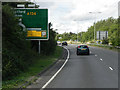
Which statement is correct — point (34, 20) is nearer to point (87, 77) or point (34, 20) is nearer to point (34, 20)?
point (34, 20)

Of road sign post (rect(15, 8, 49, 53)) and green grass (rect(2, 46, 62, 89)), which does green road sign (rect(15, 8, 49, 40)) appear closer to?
road sign post (rect(15, 8, 49, 53))

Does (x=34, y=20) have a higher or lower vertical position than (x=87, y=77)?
higher

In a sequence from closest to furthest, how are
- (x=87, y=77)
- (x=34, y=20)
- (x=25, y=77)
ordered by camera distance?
(x=25, y=77) → (x=87, y=77) → (x=34, y=20)

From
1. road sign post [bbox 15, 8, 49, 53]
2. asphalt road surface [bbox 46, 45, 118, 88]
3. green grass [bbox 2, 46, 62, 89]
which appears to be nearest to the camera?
green grass [bbox 2, 46, 62, 89]

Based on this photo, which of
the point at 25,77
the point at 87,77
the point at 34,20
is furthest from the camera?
the point at 34,20

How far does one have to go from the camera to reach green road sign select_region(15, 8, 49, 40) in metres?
23.1

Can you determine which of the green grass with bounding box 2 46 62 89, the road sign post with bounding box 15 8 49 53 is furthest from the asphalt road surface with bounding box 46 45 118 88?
the road sign post with bounding box 15 8 49 53

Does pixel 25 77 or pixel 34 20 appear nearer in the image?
pixel 25 77

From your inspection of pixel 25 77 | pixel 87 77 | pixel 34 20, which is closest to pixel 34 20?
pixel 34 20

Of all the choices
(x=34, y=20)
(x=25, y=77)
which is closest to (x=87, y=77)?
(x=25, y=77)

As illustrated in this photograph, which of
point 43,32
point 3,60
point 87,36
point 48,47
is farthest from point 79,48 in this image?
point 87,36

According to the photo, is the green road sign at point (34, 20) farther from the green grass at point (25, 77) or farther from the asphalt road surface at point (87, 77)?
the asphalt road surface at point (87, 77)

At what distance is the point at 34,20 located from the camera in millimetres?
23312

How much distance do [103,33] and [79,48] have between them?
73.2 feet
